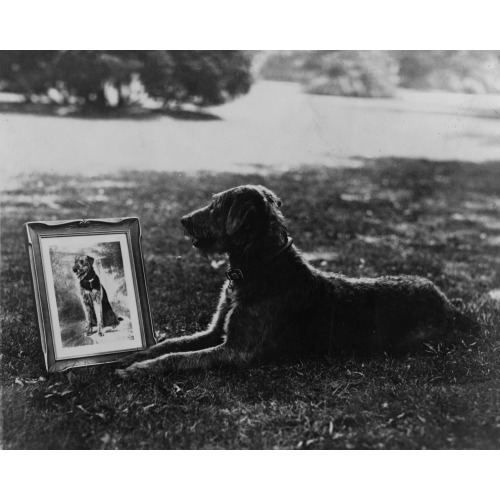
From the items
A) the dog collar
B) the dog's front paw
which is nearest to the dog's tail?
the dog collar

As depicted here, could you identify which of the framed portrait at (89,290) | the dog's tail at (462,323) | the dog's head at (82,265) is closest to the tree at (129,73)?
the framed portrait at (89,290)

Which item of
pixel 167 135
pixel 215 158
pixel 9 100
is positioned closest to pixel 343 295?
pixel 215 158

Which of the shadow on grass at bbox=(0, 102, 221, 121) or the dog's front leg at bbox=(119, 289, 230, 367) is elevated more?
the shadow on grass at bbox=(0, 102, 221, 121)

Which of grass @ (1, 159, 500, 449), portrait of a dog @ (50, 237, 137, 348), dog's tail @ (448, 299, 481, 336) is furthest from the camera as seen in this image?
dog's tail @ (448, 299, 481, 336)

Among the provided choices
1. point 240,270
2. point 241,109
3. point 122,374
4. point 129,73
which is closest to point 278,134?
point 241,109

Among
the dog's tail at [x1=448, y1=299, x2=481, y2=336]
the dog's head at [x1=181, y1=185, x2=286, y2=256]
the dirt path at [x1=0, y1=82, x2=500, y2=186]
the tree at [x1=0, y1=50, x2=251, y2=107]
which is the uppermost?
the tree at [x1=0, y1=50, x2=251, y2=107]

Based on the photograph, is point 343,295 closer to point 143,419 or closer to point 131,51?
point 143,419

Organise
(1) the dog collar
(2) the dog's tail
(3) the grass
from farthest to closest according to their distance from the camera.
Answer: (2) the dog's tail < (1) the dog collar < (3) the grass

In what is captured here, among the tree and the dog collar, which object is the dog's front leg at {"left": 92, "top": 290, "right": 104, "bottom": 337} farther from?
the tree

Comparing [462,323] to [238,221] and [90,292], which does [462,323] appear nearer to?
[238,221]
